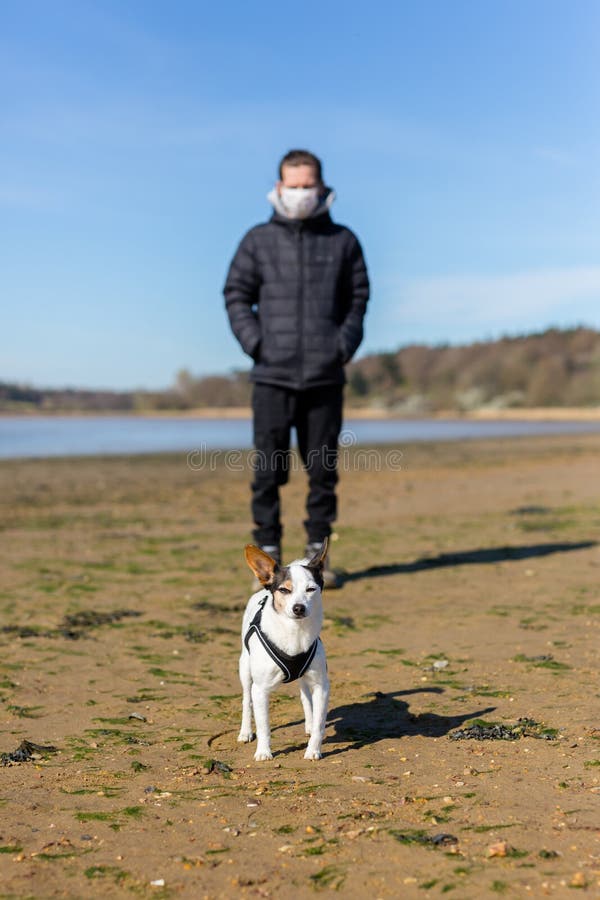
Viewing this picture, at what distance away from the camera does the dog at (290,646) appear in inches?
160

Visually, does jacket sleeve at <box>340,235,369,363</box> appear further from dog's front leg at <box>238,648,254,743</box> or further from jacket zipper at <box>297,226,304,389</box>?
dog's front leg at <box>238,648,254,743</box>

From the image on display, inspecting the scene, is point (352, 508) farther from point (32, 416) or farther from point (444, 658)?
point (32, 416)

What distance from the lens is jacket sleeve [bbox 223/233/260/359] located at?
25.2 ft

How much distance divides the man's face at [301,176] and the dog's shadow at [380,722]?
169 inches

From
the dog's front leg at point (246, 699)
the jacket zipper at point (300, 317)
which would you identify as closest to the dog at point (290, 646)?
the dog's front leg at point (246, 699)

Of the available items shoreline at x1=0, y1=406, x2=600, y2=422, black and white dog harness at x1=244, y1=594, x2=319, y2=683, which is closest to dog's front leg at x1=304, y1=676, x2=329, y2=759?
black and white dog harness at x1=244, y1=594, x2=319, y2=683

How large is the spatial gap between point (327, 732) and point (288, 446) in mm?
3627

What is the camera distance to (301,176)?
24.4 feet

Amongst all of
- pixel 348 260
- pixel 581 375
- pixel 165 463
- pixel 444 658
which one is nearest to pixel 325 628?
pixel 444 658

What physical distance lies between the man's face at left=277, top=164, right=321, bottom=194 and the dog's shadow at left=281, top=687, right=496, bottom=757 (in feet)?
14.1

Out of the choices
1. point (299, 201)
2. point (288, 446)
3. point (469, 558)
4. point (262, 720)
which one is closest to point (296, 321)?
point (299, 201)

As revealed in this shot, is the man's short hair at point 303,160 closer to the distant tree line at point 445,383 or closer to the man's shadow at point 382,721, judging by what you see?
the man's shadow at point 382,721

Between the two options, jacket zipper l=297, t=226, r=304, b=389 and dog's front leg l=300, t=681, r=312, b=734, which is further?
jacket zipper l=297, t=226, r=304, b=389

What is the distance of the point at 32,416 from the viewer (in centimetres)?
9194
